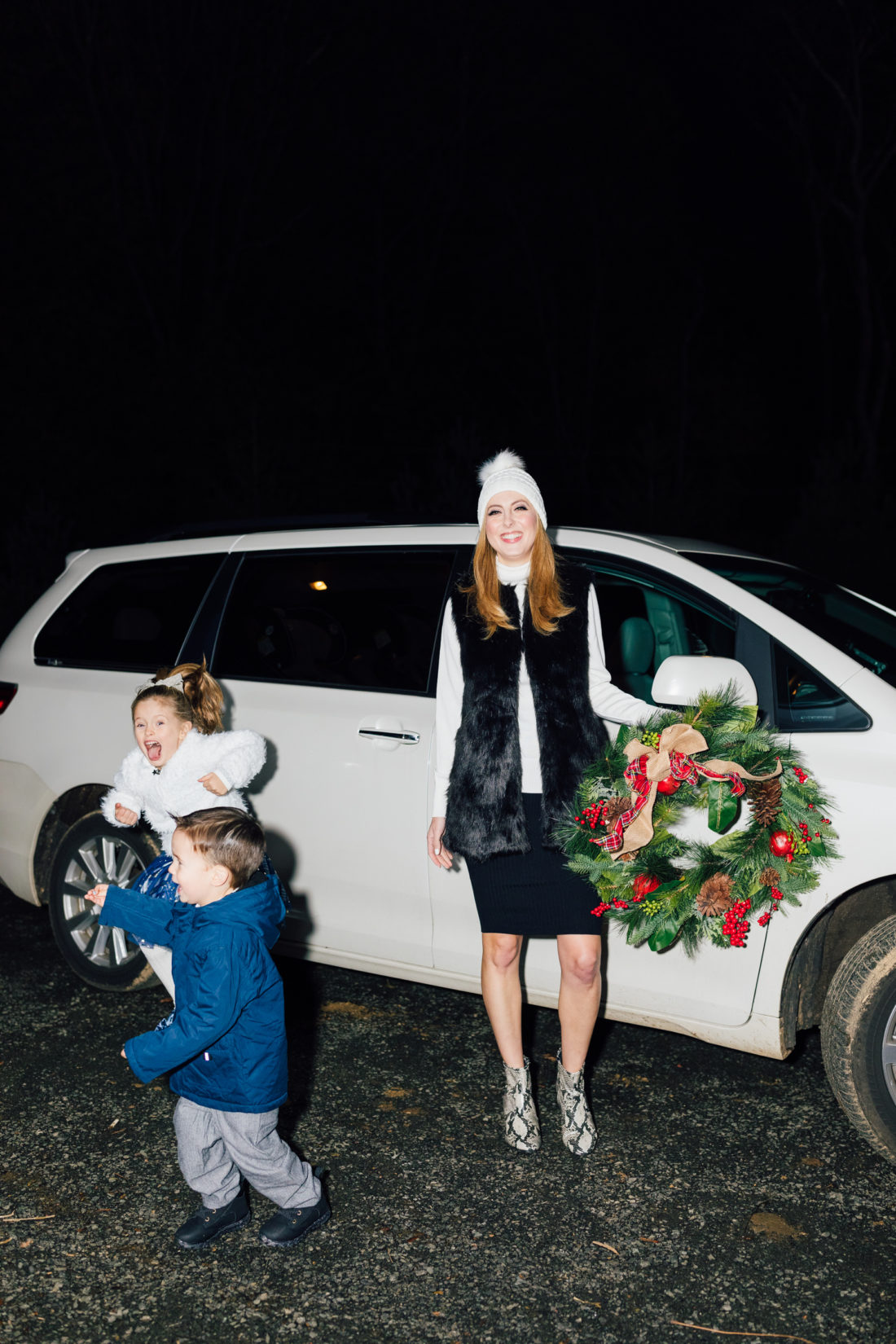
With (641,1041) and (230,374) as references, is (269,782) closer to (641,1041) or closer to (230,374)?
(641,1041)

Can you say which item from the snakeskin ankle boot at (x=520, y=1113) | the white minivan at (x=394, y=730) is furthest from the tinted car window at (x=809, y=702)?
the snakeskin ankle boot at (x=520, y=1113)

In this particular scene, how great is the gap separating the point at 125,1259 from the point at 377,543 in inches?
94.8

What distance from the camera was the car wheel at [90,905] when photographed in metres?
4.57

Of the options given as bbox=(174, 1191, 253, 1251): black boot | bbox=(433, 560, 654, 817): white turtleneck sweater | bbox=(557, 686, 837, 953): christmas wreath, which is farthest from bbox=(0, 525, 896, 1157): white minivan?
bbox=(174, 1191, 253, 1251): black boot

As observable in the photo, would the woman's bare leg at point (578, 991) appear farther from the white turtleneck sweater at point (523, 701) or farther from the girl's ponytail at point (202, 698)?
the girl's ponytail at point (202, 698)

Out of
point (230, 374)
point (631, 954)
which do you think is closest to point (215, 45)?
point (230, 374)

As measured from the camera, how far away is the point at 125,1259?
294 cm

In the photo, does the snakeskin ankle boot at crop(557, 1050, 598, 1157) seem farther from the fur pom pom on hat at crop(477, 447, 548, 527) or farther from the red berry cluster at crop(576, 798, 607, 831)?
the fur pom pom on hat at crop(477, 447, 548, 527)

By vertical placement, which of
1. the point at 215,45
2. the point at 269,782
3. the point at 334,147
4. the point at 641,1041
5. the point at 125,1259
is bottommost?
the point at 641,1041

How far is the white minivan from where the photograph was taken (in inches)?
127

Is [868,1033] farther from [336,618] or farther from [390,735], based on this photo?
[336,618]

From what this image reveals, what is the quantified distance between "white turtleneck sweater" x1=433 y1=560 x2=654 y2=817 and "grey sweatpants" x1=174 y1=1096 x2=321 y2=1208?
38.4 inches

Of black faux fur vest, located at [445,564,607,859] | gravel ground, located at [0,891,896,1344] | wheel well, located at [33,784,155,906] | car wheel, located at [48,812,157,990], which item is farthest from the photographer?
wheel well, located at [33,784,155,906]

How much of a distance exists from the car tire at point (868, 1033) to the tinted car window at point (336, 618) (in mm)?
1612
